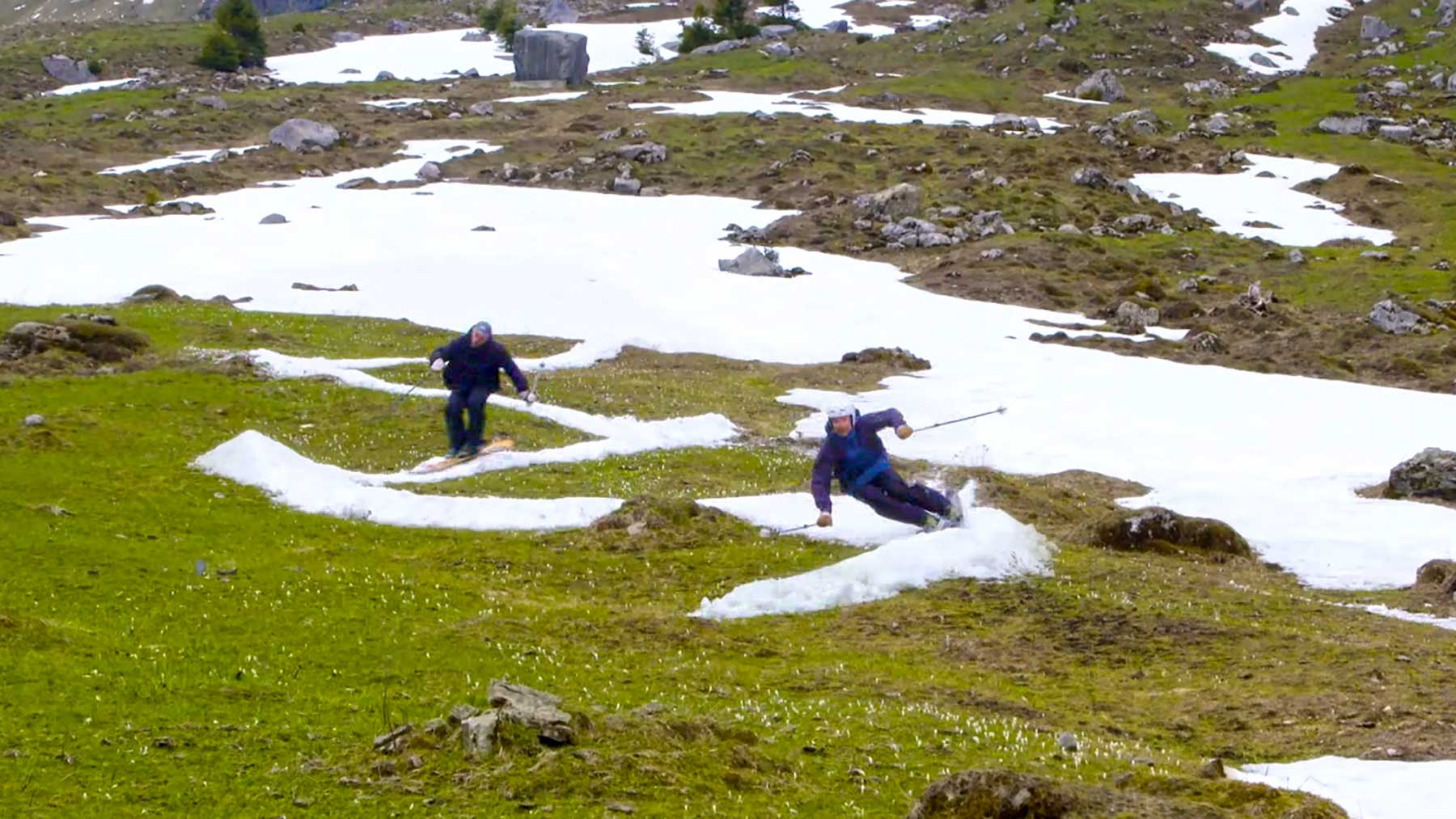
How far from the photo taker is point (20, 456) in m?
25.5

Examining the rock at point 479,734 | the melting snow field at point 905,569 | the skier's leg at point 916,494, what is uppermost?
the rock at point 479,734

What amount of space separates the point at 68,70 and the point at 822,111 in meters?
62.2

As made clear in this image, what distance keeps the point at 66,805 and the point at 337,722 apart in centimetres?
296

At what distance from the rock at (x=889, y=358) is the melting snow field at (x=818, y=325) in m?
0.80

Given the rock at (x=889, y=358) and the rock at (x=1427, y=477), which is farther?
the rock at (x=889, y=358)

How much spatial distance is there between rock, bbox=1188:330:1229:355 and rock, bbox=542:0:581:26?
11370 cm

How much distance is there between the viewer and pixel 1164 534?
24.6 m

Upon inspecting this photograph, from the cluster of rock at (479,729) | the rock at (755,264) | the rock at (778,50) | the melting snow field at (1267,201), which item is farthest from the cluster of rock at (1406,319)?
the rock at (778,50)

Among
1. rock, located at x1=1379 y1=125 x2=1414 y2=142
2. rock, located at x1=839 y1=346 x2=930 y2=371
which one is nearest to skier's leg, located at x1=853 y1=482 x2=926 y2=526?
rock, located at x1=839 y1=346 x2=930 y2=371

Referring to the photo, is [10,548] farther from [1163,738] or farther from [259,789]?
[1163,738]

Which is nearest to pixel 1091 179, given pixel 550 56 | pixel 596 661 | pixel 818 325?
pixel 818 325

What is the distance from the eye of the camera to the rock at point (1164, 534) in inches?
952

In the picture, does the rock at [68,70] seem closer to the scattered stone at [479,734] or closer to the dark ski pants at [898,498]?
the dark ski pants at [898,498]

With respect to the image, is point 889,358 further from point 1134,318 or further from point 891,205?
point 891,205
